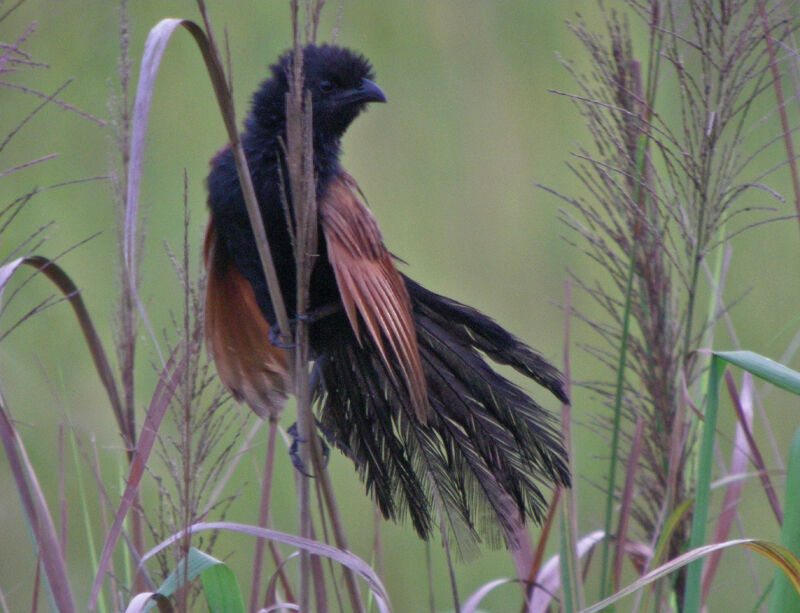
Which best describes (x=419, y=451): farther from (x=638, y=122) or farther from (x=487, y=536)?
(x=638, y=122)

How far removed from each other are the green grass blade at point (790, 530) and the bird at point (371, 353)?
0.79 ft

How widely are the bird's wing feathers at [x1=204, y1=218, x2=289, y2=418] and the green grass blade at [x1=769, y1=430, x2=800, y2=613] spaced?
0.60 m

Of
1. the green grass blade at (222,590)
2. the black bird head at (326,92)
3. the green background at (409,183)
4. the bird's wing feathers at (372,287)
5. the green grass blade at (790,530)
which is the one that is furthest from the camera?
the green background at (409,183)

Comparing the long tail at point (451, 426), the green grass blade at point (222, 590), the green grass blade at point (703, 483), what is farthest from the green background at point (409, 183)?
the green grass blade at point (703, 483)

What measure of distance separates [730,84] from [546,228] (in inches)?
58.1

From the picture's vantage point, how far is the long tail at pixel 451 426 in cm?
84

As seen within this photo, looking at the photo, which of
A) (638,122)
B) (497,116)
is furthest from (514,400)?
(497,116)

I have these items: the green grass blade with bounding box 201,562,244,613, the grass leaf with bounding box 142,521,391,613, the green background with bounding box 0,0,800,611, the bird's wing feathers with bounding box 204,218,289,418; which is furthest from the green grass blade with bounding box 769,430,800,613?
the green background with bounding box 0,0,800,611

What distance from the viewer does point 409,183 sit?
7.00 feet

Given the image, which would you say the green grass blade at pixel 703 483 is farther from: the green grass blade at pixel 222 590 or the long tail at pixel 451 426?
the green grass blade at pixel 222 590

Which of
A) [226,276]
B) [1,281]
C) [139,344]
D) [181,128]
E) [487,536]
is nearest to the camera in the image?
[1,281]

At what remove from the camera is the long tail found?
84cm

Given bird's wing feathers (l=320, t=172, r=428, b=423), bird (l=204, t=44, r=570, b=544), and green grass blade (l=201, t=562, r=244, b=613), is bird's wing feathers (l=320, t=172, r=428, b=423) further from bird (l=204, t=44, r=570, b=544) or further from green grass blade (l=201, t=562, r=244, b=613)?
green grass blade (l=201, t=562, r=244, b=613)

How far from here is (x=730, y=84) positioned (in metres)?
0.72
